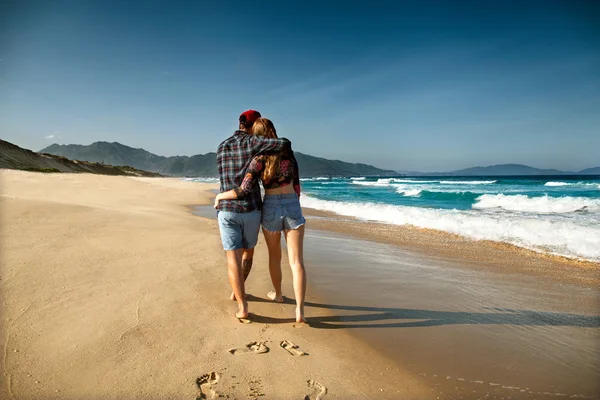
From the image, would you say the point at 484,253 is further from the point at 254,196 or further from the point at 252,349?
the point at 252,349

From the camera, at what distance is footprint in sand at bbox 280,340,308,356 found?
2598mm

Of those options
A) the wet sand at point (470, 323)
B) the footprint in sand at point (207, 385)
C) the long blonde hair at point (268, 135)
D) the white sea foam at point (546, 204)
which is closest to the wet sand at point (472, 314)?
the wet sand at point (470, 323)

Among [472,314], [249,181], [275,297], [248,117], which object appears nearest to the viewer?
[249,181]

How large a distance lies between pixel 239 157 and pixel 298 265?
121cm

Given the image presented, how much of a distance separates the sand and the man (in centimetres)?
51

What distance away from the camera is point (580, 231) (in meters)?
7.86

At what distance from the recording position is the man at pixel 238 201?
121 inches

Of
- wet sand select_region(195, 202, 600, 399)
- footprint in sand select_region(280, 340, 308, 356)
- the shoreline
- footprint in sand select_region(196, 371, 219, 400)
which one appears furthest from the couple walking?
the shoreline

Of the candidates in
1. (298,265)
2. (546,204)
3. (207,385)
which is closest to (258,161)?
(298,265)

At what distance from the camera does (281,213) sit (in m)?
3.24

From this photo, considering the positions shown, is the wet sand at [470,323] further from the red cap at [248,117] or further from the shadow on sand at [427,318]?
the red cap at [248,117]

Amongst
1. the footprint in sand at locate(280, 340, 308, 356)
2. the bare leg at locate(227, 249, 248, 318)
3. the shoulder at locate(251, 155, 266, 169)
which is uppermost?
the shoulder at locate(251, 155, 266, 169)

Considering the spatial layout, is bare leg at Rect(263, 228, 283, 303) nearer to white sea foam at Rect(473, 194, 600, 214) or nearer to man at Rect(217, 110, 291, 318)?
man at Rect(217, 110, 291, 318)

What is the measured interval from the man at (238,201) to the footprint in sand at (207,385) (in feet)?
A: 3.12
